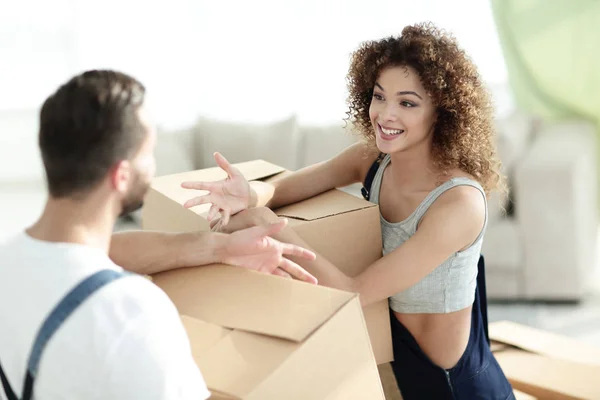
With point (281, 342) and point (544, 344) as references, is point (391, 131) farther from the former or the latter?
point (544, 344)

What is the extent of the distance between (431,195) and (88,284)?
864 millimetres

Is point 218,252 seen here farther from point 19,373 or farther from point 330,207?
point 19,373

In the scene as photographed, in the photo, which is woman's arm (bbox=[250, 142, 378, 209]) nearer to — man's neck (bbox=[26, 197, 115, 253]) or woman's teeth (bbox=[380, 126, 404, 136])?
woman's teeth (bbox=[380, 126, 404, 136])

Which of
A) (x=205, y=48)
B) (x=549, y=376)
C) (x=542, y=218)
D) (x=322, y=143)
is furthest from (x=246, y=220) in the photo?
(x=205, y=48)

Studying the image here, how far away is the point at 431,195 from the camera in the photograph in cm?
160

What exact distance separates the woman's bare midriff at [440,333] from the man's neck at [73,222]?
2.64 feet

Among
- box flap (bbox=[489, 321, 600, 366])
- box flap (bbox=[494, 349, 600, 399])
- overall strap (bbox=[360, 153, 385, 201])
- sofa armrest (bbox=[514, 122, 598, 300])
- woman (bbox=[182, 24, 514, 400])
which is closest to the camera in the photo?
woman (bbox=[182, 24, 514, 400])

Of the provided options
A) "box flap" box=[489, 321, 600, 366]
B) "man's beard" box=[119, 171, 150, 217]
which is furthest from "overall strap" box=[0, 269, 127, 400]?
"box flap" box=[489, 321, 600, 366]

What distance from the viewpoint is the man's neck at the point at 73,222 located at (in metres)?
0.96

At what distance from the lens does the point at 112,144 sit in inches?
37.1

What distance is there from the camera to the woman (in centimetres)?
156

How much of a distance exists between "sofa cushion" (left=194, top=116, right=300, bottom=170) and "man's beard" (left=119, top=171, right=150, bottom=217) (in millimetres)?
2773

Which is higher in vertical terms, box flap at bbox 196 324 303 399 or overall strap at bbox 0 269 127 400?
overall strap at bbox 0 269 127 400

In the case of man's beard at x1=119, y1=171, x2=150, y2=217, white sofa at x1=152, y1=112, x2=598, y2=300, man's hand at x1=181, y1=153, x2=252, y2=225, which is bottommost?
white sofa at x1=152, y1=112, x2=598, y2=300
